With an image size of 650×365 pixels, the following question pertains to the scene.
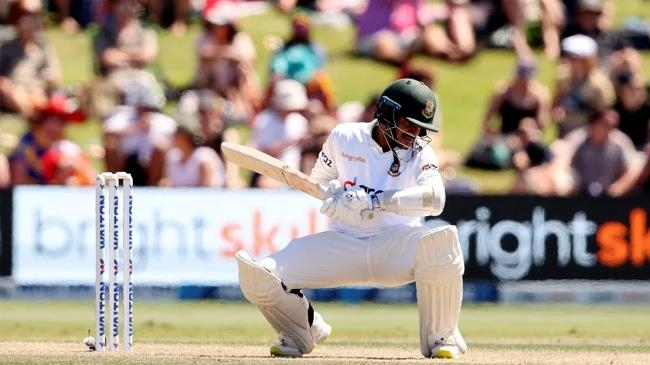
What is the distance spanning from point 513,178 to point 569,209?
146 centimetres

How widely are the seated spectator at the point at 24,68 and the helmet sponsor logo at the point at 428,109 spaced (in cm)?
853

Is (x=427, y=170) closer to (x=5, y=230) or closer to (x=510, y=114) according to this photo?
(x=5, y=230)

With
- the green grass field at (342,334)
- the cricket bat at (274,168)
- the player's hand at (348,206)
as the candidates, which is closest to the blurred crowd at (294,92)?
the green grass field at (342,334)

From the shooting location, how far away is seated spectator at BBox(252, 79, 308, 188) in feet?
52.1

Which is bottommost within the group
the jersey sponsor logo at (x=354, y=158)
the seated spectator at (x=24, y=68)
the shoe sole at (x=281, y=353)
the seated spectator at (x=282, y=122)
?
the shoe sole at (x=281, y=353)

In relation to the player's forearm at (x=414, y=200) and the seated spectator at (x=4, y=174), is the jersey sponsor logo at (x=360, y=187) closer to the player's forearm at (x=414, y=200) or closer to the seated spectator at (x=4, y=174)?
the player's forearm at (x=414, y=200)

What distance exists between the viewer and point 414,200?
27.7ft

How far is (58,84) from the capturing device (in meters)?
17.0

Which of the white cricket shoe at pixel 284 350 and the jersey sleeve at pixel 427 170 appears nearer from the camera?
the jersey sleeve at pixel 427 170

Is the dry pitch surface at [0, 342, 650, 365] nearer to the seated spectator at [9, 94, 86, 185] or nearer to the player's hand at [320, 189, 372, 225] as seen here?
the player's hand at [320, 189, 372, 225]

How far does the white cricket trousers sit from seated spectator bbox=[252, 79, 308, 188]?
275 inches

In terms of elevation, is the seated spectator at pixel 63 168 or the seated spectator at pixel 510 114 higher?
the seated spectator at pixel 510 114

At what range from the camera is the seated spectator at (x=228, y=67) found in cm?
1691

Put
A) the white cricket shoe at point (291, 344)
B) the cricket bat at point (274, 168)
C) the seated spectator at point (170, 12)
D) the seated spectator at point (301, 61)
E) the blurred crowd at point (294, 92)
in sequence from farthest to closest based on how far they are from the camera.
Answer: the seated spectator at point (170, 12)
the seated spectator at point (301, 61)
the blurred crowd at point (294, 92)
the white cricket shoe at point (291, 344)
the cricket bat at point (274, 168)
